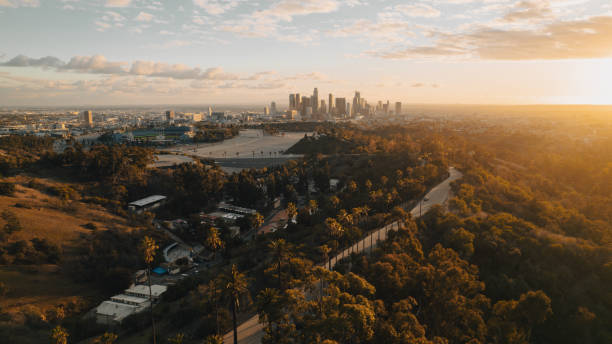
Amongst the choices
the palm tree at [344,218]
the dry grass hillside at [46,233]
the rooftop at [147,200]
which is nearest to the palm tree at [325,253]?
the palm tree at [344,218]

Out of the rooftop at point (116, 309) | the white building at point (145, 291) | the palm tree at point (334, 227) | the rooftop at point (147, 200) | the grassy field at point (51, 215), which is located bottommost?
the white building at point (145, 291)

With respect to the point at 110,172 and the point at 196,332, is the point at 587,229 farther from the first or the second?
the point at 110,172

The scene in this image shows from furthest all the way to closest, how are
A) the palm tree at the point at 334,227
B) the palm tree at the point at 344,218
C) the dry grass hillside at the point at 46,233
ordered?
the palm tree at the point at 344,218 → the palm tree at the point at 334,227 → the dry grass hillside at the point at 46,233

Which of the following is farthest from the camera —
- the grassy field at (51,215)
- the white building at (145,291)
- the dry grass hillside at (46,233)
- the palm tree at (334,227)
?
the grassy field at (51,215)

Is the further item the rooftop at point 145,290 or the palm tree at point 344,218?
the palm tree at point 344,218

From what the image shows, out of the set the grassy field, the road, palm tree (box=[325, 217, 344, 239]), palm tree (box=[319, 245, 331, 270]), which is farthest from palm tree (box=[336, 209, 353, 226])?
the grassy field

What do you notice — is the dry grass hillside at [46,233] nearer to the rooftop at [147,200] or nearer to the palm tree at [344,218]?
the rooftop at [147,200]

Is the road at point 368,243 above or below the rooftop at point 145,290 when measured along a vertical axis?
above

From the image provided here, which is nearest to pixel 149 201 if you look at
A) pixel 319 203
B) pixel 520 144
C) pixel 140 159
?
pixel 140 159
